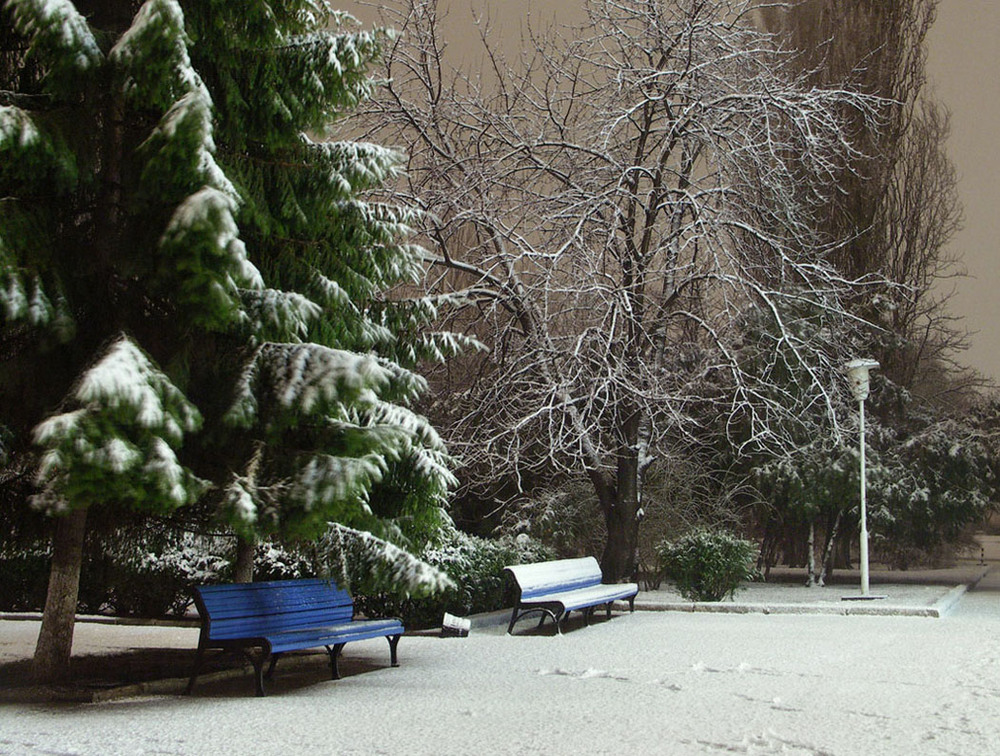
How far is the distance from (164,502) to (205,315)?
1.38 meters

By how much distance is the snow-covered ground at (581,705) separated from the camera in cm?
613

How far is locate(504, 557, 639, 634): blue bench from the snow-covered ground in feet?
1.81

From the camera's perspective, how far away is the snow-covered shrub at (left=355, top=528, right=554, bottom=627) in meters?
12.6

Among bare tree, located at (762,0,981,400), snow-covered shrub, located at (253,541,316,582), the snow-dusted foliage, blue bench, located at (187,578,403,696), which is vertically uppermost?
bare tree, located at (762,0,981,400)

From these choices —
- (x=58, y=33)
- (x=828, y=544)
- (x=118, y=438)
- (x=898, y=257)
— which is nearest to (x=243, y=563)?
(x=118, y=438)

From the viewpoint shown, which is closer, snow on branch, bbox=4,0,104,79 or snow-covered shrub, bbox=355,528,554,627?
snow on branch, bbox=4,0,104,79

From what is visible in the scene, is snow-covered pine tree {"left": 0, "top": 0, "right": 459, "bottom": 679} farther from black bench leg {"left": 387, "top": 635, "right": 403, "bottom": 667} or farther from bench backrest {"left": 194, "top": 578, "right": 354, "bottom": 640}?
black bench leg {"left": 387, "top": 635, "right": 403, "bottom": 667}

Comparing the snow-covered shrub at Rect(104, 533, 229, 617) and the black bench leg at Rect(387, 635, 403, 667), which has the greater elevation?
the snow-covered shrub at Rect(104, 533, 229, 617)

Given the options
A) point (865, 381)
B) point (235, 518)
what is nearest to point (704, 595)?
point (865, 381)

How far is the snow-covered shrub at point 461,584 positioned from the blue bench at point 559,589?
0.72 m

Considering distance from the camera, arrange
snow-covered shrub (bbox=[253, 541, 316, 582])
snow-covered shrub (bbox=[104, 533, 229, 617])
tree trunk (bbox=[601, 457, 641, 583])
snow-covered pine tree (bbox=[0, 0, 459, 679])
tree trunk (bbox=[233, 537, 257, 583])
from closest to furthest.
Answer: snow-covered pine tree (bbox=[0, 0, 459, 679]) < tree trunk (bbox=[233, 537, 257, 583]) < snow-covered shrub (bbox=[253, 541, 316, 582]) < snow-covered shrub (bbox=[104, 533, 229, 617]) < tree trunk (bbox=[601, 457, 641, 583])

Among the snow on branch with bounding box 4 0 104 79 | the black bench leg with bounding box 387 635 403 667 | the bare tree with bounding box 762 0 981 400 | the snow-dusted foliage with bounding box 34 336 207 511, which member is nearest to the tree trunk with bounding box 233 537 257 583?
the black bench leg with bounding box 387 635 403 667

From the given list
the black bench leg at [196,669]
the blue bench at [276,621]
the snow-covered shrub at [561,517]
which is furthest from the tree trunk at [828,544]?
the black bench leg at [196,669]

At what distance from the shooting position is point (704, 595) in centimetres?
1659
